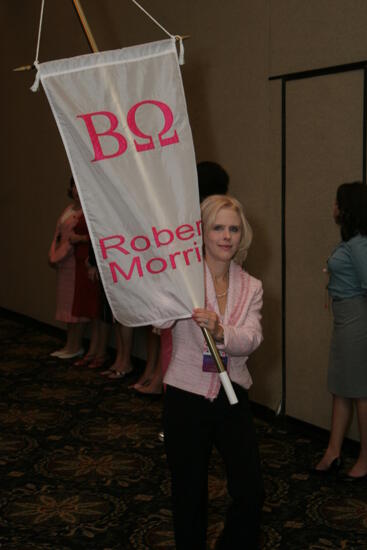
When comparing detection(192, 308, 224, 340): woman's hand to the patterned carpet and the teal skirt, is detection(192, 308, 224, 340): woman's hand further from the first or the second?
the teal skirt

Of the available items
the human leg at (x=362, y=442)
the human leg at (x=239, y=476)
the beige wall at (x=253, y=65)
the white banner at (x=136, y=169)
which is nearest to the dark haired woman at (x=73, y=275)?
the beige wall at (x=253, y=65)

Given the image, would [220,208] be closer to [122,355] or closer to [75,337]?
[122,355]

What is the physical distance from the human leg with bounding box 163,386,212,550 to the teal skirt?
141 cm

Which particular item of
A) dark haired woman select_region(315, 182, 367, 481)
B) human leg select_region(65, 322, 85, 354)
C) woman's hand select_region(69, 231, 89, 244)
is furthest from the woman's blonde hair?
human leg select_region(65, 322, 85, 354)

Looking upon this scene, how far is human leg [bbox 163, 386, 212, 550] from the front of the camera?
8.74 feet

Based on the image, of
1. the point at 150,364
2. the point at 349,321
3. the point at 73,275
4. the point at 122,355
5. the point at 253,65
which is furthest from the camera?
the point at 73,275

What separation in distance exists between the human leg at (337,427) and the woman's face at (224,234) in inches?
62.8

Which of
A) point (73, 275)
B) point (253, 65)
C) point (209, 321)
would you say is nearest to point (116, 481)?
point (209, 321)

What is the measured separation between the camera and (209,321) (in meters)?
2.56

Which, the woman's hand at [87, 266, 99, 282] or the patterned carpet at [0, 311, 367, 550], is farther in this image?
the woman's hand at [87, 266, 99, 282]

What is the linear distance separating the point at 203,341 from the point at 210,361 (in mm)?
77

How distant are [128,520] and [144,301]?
1344mm

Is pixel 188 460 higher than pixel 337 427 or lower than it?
higher

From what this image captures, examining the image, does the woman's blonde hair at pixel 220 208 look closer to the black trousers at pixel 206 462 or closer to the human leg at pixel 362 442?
the black trousers at pixel 206 462
